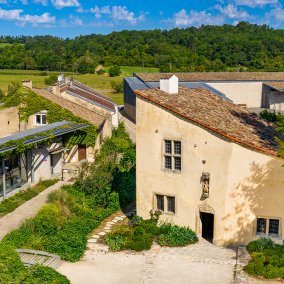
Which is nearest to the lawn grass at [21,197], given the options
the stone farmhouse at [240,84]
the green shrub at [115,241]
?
the green shrub at [115,241]

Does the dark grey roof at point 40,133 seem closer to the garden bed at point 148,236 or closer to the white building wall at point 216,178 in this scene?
the garden bed at point 148,236

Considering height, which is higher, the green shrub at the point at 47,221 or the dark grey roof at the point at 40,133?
the dark grey roof at the point at 40,133

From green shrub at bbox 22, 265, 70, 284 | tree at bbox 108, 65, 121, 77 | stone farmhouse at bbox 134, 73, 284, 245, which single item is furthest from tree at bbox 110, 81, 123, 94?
green shrub at bbox 22, 265, 70, 284

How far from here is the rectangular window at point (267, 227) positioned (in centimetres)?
2166

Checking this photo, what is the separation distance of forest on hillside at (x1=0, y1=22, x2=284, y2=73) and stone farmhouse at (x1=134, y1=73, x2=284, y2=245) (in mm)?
84576

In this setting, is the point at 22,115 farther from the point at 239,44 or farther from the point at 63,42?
the point at 63,42

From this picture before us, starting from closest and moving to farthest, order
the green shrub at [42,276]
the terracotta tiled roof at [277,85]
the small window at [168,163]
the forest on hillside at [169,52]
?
the green shrub at [42,276]
the small window at [168,163]
the terracotta tiled roof at [277,85]
the forest on hillside at [169,52]

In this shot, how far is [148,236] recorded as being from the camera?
73.2 ft

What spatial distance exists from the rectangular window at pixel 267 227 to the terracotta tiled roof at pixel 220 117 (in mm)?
3494

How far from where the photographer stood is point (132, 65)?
127m

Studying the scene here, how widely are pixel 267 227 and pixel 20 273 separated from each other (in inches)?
477

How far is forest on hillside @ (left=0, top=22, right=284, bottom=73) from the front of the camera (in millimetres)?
119438

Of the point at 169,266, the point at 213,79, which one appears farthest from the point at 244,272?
the point at 213,79

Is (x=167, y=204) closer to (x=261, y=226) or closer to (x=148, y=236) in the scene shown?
(x=148, y=236)
